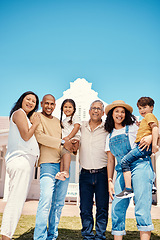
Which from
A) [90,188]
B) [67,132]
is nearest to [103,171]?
[90,188]

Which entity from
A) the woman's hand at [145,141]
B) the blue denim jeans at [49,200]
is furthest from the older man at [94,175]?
the woman's hand at [145,141]

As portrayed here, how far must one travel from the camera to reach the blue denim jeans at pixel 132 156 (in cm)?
272

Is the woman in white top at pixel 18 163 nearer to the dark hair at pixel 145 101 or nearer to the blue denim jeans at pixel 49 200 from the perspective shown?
the blue denim jeans at pixel 49 200

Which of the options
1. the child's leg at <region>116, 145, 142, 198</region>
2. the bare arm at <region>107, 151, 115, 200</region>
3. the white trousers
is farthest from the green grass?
the child's leg at <region>116, 145, 142, 198</region>

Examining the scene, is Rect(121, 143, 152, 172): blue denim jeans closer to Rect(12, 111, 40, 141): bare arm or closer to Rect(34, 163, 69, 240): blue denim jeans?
Rect(34, 163, 69, 240): blue denim jeans

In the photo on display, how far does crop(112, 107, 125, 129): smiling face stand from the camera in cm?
309

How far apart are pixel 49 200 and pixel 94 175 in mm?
749

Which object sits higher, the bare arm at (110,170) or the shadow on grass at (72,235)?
the bare arm at (110,170)

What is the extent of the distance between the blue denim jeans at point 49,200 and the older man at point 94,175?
344 millimetres

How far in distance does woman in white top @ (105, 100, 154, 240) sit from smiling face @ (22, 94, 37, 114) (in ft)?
3.65

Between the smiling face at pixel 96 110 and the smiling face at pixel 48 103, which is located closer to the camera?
the smiling face at pixel 48 103

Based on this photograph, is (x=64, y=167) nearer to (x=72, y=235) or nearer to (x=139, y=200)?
(x=139, y=200)

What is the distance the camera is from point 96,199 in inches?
126

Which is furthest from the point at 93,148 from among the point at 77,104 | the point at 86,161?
the point at 77,104
